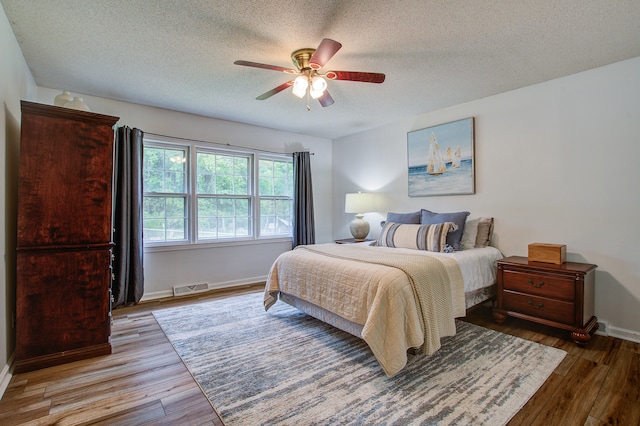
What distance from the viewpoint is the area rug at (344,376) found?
5.50 feet

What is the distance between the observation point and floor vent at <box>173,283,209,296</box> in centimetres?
402

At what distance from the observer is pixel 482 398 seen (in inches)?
70.6

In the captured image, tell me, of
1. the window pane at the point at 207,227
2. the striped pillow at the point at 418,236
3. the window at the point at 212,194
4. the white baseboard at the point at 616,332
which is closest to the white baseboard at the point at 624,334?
Answer: the white baseboard at the point at 616,332

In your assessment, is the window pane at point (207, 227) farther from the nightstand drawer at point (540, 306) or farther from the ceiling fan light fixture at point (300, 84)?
the nightstand drawer at point (540, 306)

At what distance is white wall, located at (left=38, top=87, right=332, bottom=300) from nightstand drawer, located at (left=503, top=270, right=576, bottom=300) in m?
3.25

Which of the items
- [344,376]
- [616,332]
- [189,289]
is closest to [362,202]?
[189,289]

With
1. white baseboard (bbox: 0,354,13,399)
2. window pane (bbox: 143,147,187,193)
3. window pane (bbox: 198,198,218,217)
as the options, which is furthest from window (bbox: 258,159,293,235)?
white baseboard (bbox: 0,354,13,399)

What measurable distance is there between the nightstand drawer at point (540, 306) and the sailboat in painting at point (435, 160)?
1653mm

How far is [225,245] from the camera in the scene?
175 inches

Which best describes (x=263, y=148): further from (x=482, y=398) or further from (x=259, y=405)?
(x=482, y=398)

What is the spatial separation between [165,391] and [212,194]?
9.54 feet

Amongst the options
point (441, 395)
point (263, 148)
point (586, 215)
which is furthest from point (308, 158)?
point (441, 395)

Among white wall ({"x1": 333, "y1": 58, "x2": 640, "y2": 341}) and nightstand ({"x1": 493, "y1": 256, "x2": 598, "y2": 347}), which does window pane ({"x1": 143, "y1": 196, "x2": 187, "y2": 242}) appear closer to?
white wall ({"x1": 333, "y1": 58, "x2": 640, "y2": 341})

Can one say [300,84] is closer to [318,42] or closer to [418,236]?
[318,42]
